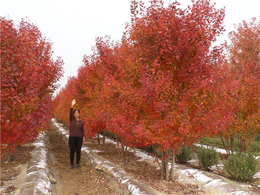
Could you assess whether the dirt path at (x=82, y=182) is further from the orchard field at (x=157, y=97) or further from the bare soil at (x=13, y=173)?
the bare soil at (x=13, y=173)

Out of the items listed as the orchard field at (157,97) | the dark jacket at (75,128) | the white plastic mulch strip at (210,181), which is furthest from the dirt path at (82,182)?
the white plastic mulch strip at (210,181)

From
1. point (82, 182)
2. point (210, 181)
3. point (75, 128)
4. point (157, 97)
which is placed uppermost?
point (157, 97)

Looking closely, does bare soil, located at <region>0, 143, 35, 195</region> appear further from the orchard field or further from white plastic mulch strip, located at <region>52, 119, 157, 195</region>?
white plastic mulch strip, located at <region>52, 119, 157, 195</region>

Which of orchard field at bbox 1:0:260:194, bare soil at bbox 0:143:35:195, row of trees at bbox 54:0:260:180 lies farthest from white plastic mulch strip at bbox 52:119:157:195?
bare soil at bbox 0:143:35:195

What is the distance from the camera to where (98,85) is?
1113cm

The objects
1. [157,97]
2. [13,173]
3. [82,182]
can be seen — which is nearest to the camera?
[157,97]

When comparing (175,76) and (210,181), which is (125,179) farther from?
(175,76)

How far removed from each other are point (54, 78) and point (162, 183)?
6272mm

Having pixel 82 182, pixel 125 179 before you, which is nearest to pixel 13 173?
pixel 82 182

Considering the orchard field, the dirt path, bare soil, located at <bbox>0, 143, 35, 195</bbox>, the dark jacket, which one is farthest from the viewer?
the dark jacket

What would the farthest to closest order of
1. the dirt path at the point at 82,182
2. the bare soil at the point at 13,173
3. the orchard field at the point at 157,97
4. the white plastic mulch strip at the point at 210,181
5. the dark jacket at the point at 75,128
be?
the dark jacket at the point at 75,128
the dirt path at the point at 82,182
the white plastic mulch strip at the point at 210,181
the bare soil at the point at 13,173
the orchard field at the point at 157,97

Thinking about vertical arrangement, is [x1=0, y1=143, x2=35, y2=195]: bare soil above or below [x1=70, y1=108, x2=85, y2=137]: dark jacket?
below

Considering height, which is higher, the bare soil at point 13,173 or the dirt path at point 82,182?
the bare soil at point 13,173

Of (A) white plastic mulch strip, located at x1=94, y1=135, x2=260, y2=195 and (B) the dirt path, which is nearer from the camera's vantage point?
(A) white plastic mulch strip, located at x1=94, y1=135, x2=260, y2=195
